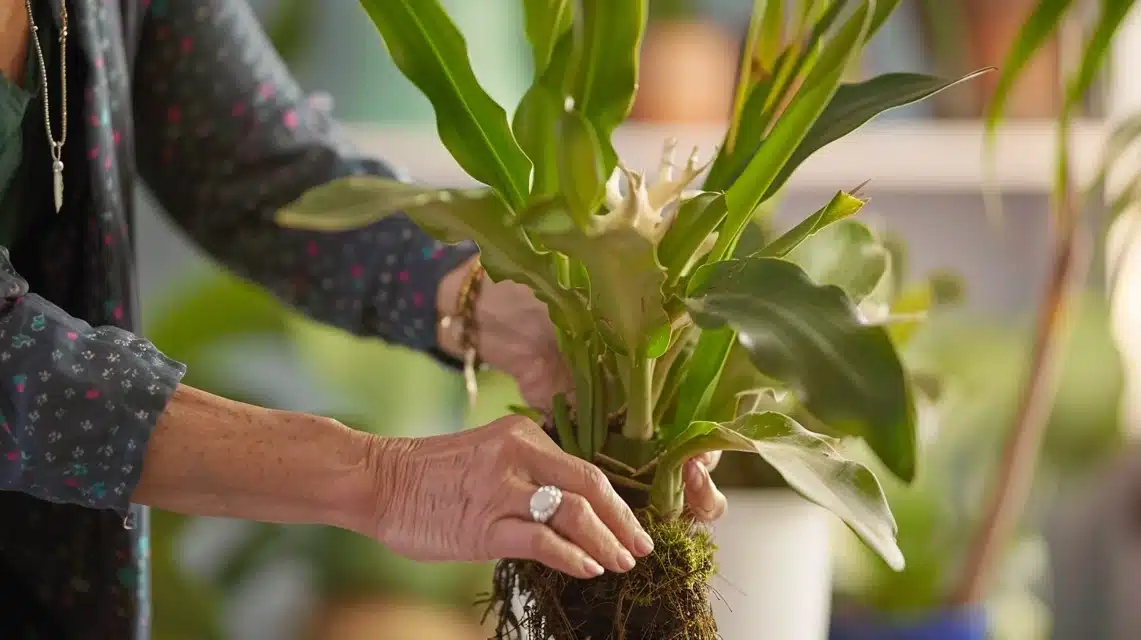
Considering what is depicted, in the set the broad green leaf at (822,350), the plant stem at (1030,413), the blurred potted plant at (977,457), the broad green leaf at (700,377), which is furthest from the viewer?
the blurred potted plant at (977,457)

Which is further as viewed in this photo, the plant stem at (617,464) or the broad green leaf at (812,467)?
the plant stem at (617,464)

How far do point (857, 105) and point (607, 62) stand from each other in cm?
13

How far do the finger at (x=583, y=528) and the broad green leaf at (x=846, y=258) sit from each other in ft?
0.80

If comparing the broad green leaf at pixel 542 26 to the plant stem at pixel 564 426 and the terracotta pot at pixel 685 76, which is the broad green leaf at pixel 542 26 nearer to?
the plant stem at pixel 564 426

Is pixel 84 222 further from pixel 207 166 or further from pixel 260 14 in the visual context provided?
pixel 260 14

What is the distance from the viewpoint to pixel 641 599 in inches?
Answer: 24.0

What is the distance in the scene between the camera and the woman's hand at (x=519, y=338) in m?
0.73

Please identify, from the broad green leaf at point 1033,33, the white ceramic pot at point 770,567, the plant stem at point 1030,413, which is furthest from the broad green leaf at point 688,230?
the plant stem at point 1030,413

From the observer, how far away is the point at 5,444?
595mm

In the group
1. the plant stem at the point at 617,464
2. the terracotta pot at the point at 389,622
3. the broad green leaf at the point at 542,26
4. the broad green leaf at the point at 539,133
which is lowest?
the terracotta pot at the point at 389,622

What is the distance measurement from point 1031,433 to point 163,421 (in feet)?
2.56

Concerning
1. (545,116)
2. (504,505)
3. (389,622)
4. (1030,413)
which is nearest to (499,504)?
(504,505)

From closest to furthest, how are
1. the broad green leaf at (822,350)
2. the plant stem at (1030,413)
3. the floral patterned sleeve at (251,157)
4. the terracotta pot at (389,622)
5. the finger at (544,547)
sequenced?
the broad green leaf at (822,350), the finger at (544,547), the floral patterned sleeve at (251,157), the plant stem at (1030,413), the terracotta pot at (389,622)

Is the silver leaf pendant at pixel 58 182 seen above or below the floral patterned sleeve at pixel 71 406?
above
